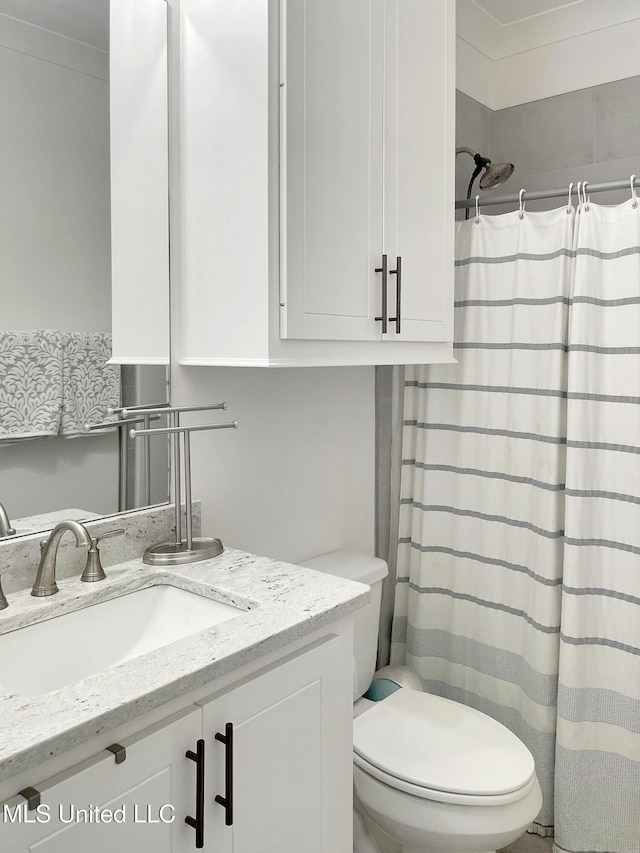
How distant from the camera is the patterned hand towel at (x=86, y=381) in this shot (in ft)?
4.42

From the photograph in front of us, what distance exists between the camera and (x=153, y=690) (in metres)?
0.90

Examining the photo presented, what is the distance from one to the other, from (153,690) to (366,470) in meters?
1.35

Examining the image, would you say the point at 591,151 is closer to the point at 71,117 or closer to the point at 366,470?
the point at 366,470

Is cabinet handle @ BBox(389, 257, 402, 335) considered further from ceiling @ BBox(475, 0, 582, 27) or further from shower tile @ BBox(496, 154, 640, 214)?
ceiling @ BBox(475, 0, 582, 27)

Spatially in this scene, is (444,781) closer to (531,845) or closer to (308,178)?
(531,845)

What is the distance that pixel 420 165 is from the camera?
1.64 m

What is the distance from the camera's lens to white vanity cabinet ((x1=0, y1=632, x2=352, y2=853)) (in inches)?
32.9

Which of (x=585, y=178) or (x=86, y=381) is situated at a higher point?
(x=585, y=178)

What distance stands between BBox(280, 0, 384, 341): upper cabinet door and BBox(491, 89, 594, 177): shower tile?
1.07 m

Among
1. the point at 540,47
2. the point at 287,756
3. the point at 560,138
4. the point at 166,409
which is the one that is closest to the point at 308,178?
the point at 166,409

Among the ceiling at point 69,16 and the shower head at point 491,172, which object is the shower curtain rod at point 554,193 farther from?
the ceiling at point 69,16

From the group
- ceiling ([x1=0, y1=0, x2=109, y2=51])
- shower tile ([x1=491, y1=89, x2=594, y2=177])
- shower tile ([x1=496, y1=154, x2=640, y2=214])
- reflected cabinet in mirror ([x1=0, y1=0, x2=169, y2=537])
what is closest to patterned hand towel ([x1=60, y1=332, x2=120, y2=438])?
reflected cabinet in mirror ([x1=0, y1=0, x2=169, y2=537])

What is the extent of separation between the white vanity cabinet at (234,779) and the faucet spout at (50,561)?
40 centimetres

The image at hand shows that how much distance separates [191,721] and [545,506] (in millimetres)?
1245
